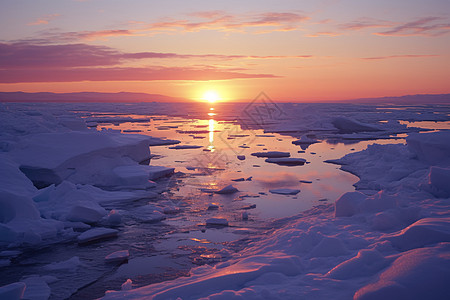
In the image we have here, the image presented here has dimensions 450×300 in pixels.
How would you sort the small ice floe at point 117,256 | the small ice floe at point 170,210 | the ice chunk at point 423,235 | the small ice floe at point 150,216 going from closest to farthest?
1. the ice chunk at point 423,235
2. the small ice floe at point 117,256
3. the small ice floe at point 150,216
4. the small ice floe at point 170,210

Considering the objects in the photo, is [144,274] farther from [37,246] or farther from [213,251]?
[37,246]

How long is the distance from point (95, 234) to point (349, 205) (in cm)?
454

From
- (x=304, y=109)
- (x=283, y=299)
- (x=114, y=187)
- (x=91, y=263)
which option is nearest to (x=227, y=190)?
(x=114, y=187)

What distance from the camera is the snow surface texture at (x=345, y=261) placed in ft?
A: 9.95

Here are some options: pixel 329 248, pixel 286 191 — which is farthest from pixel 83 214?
pixel 286 191

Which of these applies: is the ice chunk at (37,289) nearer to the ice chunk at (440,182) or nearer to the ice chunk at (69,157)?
the ice chunk at (69,157)

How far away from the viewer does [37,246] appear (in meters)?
5.77

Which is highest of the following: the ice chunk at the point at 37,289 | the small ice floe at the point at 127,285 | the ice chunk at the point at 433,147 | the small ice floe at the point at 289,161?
the ice chunk at the point at 433,147

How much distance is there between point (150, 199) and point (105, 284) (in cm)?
429

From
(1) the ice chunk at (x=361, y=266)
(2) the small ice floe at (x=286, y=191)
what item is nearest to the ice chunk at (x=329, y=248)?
(1) the ice chunk at (x=361, y=266)

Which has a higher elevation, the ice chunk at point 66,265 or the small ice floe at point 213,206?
the small ice floe at point 213,206

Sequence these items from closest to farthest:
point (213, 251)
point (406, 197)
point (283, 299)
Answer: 1. point (283, 299)
2. point (213, 251)
3. point (406, 197)

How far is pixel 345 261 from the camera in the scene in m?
3.91

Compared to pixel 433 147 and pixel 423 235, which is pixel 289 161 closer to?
pixel 433 147
